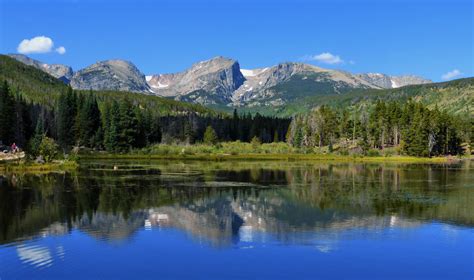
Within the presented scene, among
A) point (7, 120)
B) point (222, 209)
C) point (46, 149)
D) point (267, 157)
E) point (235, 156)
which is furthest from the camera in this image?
point (235, 156)

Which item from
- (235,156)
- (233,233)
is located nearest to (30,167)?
(233,233)

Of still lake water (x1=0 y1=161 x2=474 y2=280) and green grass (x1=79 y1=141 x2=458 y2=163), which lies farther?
green grass (x1=79 y1=141 x2=458 y2=163)

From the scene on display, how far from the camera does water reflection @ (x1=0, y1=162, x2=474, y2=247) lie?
30016mm

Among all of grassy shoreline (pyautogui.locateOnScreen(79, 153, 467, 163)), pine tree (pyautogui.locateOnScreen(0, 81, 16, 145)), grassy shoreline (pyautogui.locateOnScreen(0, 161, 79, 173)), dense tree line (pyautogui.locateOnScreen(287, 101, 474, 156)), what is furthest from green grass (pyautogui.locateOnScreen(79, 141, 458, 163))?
grassy shoreline (pyautogui.locateOnScreen(0, 161, 79, 173))

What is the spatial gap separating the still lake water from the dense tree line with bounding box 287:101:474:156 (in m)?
93.7

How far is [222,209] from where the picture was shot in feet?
132

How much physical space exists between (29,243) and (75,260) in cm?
466

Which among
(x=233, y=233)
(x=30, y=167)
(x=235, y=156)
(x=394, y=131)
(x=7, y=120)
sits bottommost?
(x=233, y=233)

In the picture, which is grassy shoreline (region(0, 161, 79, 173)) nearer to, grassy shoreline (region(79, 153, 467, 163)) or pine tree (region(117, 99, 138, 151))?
grassy shoreline (region(79, 153, 467, 163))

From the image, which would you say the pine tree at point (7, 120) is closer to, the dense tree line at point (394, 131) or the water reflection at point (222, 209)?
the water reflection at point (222, 209)

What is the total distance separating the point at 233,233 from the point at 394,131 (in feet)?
457

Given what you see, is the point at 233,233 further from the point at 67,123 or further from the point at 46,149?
the point at 67,123

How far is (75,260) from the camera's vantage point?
2372cm

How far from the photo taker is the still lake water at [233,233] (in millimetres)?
22500
